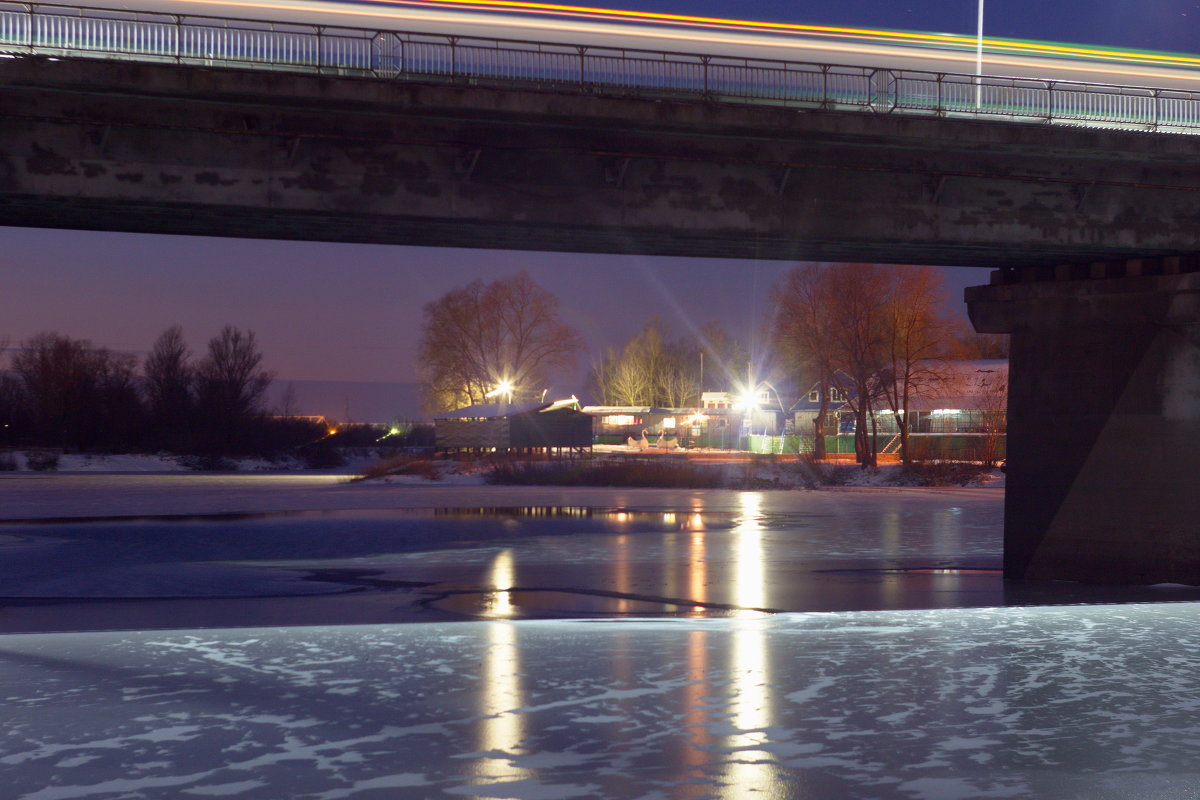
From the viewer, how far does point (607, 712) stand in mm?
11328

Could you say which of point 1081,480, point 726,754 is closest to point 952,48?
point 1081,480

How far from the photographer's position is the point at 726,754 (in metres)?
9.76

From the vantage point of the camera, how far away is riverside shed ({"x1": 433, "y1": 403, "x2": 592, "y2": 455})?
82312 millimetres

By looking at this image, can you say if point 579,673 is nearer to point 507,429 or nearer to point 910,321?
point 910,321

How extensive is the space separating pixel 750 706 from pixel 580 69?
12.4 metres

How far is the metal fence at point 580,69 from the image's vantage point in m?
18.7

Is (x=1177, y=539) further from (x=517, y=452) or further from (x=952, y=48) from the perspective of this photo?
(x=517, y=452)

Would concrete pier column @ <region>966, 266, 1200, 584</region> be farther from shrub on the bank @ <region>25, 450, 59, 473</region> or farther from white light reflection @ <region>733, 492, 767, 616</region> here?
shrub on the bank @ <region>25, 450, 59, 473</region>

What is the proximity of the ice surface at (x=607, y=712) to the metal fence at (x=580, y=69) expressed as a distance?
918 centimetres

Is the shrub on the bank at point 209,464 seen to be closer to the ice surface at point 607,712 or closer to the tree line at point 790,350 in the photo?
the tree line at point 790,350

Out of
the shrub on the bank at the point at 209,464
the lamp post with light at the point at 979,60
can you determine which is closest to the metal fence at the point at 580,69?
the lamp post with light at the point at 979,60

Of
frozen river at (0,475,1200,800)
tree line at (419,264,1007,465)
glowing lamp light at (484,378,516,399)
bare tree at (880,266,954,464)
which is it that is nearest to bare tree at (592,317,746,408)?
tree line at (419,264,1007,465)

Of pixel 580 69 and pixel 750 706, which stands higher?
pixel 580 69

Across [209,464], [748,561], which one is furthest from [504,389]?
[748,561]
